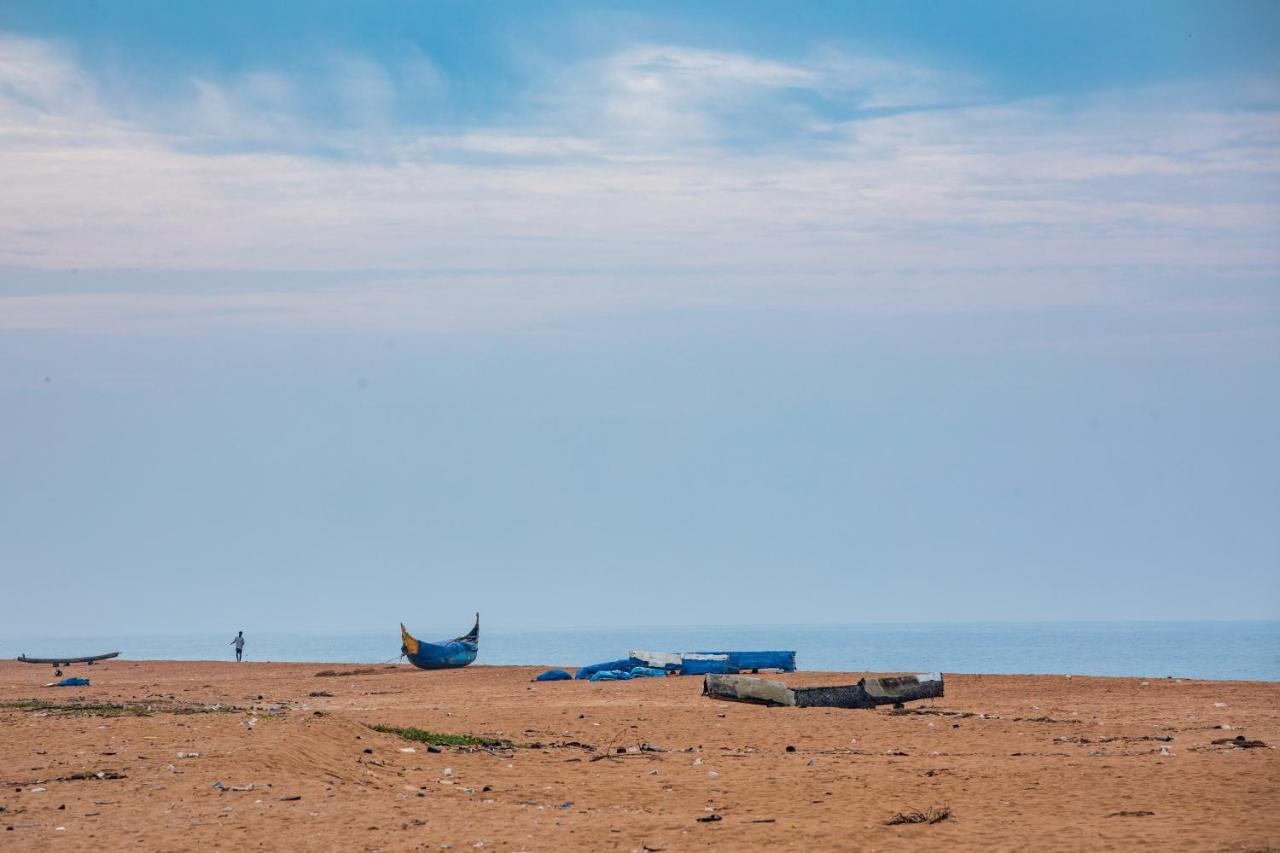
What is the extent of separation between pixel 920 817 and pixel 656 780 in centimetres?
407

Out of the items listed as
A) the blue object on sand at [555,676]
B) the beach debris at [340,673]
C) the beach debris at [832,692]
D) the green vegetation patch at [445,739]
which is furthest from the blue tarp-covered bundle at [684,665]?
the green vegetation patch at [445,739]

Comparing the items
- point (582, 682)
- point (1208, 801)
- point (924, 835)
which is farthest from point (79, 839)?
point (582, 682)

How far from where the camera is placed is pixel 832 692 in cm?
2541

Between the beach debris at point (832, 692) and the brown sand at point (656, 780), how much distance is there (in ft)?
1.70

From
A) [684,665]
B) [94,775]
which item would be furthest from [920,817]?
[684,665]

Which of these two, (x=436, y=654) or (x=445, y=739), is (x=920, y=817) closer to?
(x=445, y=739)

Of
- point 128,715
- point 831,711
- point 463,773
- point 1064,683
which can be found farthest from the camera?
point 1064,683

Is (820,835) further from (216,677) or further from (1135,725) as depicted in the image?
(216,677)

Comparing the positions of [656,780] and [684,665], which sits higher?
[684,665]

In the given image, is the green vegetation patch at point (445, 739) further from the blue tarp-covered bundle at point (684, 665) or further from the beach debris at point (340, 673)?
the beach debris at point (340, 673)

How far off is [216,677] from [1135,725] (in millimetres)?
31401

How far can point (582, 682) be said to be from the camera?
117 ft

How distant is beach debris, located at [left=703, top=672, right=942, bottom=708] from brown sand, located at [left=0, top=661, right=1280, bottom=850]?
1.70ft

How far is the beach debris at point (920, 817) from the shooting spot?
45.5ft
